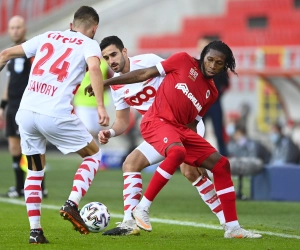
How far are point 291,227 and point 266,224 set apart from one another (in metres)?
0.37

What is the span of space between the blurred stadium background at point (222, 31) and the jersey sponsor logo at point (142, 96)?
13.1 metres

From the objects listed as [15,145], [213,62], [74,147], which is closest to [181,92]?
[213,62]

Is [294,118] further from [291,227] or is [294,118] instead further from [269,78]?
[291,227]

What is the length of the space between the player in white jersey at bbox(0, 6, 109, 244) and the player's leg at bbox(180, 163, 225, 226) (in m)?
1.19

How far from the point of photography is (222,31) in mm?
27406

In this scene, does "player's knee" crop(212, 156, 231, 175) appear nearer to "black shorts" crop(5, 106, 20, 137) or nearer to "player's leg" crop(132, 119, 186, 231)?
"player's leg" crop(132, 119, 186, 231)

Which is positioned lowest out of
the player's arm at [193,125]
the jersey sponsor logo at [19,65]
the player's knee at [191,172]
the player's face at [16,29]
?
the player's knee at [191,172]

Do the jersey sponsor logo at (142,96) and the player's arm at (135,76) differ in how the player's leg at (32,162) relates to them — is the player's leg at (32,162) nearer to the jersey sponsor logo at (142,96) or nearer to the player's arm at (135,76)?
the player's arm at (135,76)

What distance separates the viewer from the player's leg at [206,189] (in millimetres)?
7887

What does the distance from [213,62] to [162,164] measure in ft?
3.32

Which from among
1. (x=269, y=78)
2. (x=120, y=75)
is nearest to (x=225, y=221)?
(x=120, y=75)

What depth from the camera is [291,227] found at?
8.44 metres

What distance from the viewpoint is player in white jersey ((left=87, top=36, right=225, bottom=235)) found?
7.59 m

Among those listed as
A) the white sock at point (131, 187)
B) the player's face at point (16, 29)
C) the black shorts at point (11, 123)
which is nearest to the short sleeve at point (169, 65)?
the white sock at point (131, 187)
